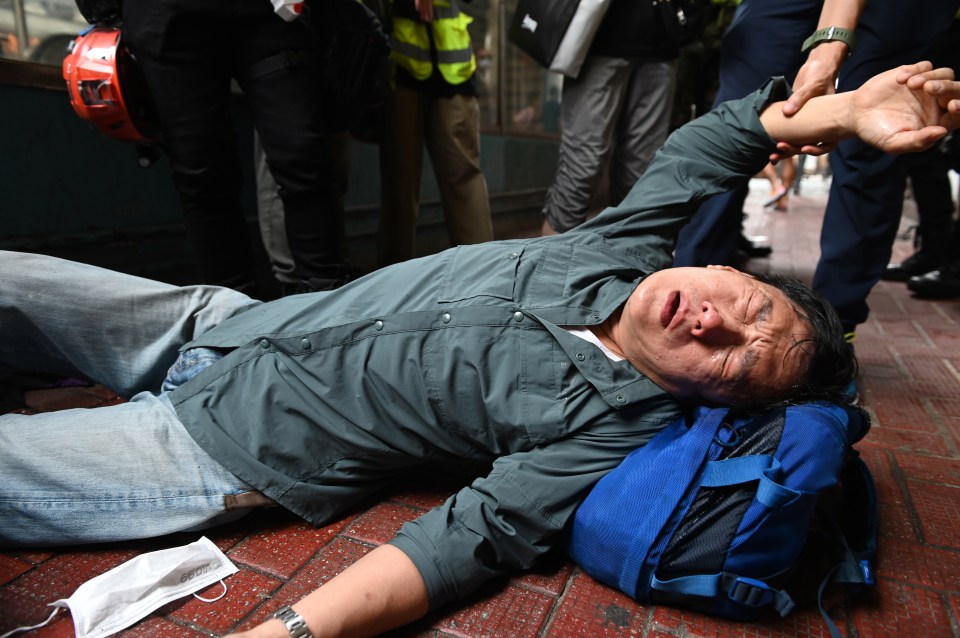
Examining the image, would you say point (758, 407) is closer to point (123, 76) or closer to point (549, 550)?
point (549, 550)

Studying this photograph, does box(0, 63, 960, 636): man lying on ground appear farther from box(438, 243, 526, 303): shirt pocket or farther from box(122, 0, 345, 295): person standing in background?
box(122, 0, 345, 295): person standing in background

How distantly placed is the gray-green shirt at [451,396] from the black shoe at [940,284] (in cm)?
344

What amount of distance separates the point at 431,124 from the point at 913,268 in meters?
3.77

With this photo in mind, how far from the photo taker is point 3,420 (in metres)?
1.42

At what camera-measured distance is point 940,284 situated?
3.93 meters

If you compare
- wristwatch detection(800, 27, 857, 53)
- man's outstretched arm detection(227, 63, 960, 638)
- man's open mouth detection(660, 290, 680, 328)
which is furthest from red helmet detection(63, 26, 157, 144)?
wristwatch detection(800, 27, 857, 53)

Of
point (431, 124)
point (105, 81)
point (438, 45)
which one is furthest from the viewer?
point (431, 124)

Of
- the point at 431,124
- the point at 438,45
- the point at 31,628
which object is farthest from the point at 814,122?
the point at 31,628

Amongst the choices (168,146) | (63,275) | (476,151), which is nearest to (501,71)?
(476,151)

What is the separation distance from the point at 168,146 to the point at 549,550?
6.48ft

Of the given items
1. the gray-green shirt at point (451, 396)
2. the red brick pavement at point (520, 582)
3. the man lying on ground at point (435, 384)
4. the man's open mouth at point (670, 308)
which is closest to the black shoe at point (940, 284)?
the red brick pavement at point (520, 582)

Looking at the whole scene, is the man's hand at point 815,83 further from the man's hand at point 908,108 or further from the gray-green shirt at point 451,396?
the gray-green shirt at point 451,396

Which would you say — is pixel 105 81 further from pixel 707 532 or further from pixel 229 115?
pixel 707 532

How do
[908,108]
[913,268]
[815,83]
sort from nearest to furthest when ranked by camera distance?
[908,108] < [815,83] < [913,268]
